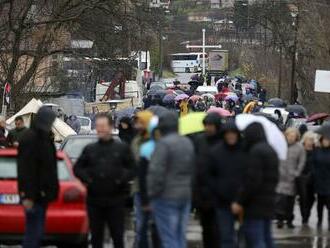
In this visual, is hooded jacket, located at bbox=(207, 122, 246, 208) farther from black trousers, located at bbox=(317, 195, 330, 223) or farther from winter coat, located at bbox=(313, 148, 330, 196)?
black trousers, located at bbox=(317, 195, 330, 223)

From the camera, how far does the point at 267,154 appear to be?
30.0 ft

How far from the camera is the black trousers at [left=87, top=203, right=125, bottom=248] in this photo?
32.7 ft

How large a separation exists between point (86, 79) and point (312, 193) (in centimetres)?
4063

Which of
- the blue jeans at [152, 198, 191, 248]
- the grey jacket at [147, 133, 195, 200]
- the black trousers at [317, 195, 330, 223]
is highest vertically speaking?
the grey jacket at [147, 133, 195, 200]

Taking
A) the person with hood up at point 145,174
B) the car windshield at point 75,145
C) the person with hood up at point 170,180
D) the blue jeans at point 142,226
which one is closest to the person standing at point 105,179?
the person with hood up at point 145,174

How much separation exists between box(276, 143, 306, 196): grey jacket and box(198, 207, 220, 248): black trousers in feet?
13.1

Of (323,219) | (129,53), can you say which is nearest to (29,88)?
(129,53)

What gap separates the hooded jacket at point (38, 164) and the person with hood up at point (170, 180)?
45.3 inches

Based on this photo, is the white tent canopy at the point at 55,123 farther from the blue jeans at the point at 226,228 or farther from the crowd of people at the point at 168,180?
the blue jeans at the point at 226,228

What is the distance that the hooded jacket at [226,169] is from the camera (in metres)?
9.59

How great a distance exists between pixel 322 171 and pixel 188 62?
108 metres

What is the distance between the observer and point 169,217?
30.2 feet

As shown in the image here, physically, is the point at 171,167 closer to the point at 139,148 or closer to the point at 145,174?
the point at 145,174

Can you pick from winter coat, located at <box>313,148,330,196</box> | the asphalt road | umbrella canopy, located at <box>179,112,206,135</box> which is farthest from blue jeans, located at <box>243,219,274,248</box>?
winter coat, located at <box>313,148,330,196</box>
